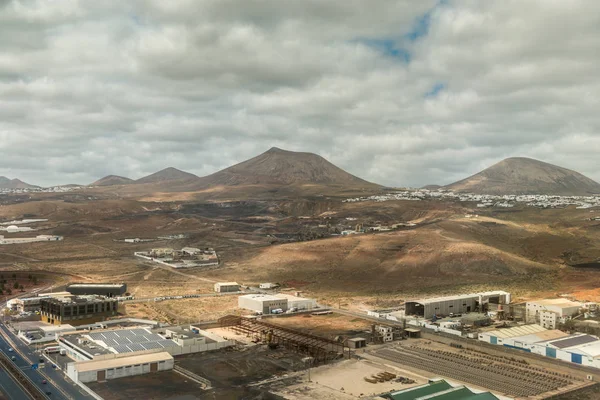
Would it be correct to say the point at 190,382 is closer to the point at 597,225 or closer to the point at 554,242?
the point at 554,242

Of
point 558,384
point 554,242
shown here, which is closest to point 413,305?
point 558,384

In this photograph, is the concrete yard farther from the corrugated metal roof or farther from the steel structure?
the corrugated metal roof

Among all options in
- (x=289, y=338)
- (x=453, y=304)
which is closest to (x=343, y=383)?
(x=289, y=338)

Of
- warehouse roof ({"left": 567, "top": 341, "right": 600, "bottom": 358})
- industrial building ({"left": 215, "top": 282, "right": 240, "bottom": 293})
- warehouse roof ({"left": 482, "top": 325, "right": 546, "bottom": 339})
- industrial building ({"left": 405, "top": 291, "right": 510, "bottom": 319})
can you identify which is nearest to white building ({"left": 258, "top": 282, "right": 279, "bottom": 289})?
industrial building ({"left": 215, "top": 282, "right": 240, "bottom": 293})

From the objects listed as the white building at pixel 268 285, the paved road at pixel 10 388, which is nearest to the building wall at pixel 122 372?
the paved road at pixel 10 388

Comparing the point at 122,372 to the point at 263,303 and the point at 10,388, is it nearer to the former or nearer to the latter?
the point at 10,388
